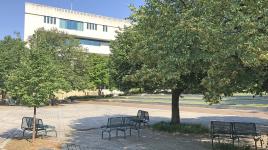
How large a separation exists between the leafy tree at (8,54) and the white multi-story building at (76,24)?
868 inches

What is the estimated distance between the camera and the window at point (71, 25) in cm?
7344

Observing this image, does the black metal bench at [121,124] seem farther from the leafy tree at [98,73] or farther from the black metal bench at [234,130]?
the leafy tree at [98,73]

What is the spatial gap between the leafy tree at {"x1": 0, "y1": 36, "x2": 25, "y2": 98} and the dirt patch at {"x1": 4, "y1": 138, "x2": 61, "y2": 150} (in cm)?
2199

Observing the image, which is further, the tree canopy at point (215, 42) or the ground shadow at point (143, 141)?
the ground shadow at point (143, 141)

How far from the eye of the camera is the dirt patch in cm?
1523

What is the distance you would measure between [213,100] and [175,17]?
2.91 meters

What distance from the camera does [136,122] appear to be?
65.7 feet

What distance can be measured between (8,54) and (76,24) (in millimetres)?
35682

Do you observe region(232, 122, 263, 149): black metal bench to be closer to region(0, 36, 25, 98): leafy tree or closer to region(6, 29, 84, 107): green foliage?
region(6, 29, 84, 107): green foliage

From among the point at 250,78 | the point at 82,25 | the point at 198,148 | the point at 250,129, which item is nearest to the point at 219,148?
the point at 198,148

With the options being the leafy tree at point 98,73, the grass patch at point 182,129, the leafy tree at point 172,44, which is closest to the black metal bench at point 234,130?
the leafy tree at point 172,44

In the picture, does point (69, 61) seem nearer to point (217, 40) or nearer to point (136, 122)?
point (136, 122)

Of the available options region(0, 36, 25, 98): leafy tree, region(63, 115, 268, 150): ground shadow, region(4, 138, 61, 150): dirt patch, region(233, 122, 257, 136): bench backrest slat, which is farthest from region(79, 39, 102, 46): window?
region(233, 122, 257, 136): bench backrest slat

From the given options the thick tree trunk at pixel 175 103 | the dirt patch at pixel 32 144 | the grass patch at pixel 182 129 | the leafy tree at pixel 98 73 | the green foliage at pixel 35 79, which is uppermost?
the leafy tree at pixel 98 73
